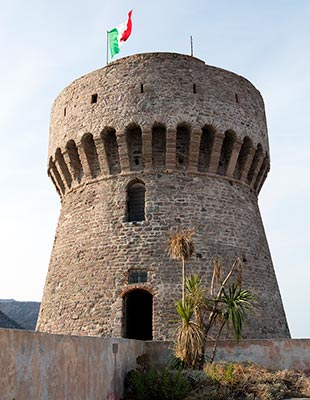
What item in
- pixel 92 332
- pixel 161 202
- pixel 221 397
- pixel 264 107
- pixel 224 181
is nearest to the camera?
pixel 221 397

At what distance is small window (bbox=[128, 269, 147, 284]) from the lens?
43.3ft

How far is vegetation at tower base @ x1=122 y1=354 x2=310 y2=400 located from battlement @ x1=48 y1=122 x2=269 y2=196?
22.2ft

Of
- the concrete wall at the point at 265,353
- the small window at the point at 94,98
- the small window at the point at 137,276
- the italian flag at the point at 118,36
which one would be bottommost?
the concrete wall at the point at 265,353

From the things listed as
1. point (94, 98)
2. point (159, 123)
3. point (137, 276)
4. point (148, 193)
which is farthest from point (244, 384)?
point (94, 98)

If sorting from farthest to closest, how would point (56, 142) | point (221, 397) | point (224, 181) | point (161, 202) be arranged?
point (56, 142) → point (224, 181) → point (161, 202) → point (221, 397)

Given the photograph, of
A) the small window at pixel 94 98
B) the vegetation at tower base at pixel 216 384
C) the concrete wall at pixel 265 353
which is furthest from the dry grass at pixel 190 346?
the small window at pixel 94 98

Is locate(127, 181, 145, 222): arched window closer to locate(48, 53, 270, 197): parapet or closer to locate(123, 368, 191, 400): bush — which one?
locate(48, 53, 270, 197): parapet

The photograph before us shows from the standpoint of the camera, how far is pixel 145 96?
14.5m

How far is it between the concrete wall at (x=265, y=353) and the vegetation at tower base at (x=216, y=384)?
56 cm

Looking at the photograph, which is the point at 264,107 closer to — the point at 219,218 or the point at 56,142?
the point at 219,218

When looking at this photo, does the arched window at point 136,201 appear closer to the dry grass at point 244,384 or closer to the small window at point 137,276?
the small window at point 137,276

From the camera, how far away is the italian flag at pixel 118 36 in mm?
16469

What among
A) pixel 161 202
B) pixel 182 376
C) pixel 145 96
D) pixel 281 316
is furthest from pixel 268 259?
pixel 182 376

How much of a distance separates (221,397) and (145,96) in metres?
9.19
